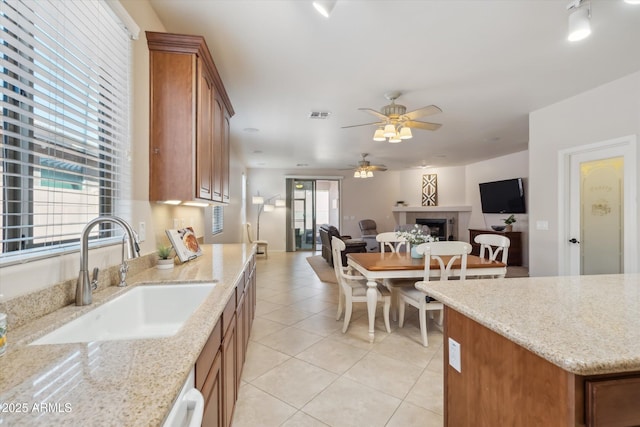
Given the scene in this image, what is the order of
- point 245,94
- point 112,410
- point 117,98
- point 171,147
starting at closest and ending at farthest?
1. point 112,410
2. point 117,98
3. point 171,147
4. point 245,94

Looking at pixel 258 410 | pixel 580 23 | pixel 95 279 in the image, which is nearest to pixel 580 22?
pixel 580 23

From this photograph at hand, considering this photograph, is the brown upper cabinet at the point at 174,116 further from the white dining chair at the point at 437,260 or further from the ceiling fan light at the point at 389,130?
the white dining chair at the point at 437,260

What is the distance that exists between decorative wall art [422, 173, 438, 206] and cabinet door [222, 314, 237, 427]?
8297mm

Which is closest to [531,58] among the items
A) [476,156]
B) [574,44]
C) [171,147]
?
[574,44]

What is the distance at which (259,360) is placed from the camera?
245 centimetres

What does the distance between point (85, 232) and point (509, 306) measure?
5.65 ft

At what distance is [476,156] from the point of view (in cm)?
702

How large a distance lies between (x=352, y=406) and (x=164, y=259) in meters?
1.61

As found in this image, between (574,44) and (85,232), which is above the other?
(574,44)

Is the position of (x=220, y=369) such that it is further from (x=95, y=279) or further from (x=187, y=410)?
(x=95, y=279)

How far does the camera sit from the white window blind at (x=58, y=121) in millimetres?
1001

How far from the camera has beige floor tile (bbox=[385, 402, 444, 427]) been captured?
1.72m

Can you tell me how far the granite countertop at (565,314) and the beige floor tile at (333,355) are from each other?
130 cm

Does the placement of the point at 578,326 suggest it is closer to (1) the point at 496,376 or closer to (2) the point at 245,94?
(1) the point at 496,376
